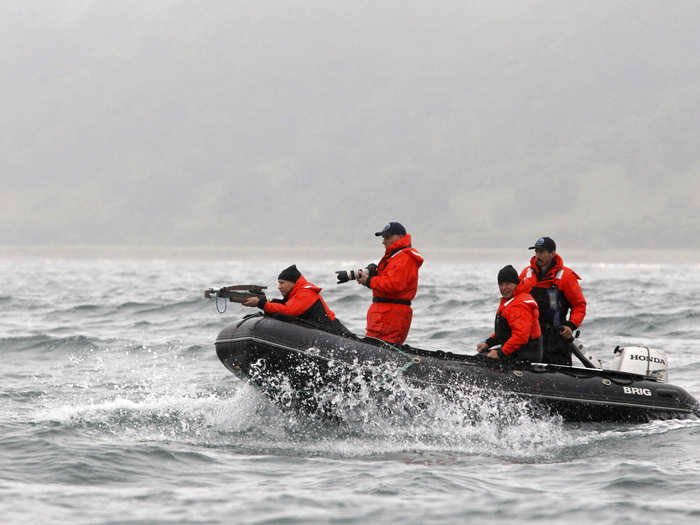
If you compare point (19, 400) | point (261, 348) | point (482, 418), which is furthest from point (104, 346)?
point (482, 418)

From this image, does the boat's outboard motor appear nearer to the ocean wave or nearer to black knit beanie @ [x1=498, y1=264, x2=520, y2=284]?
black knit beanie @ [x1=498, y1=264, x2=520, y2=284]

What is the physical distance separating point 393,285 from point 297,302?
1.07 metres

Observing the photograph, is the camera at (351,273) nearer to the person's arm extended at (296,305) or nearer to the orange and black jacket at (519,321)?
the person's arm extended at (296,305)

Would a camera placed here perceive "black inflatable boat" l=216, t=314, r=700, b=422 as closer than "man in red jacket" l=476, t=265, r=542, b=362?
Yes

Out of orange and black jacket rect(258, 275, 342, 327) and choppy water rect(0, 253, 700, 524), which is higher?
orange and black jacket rect(258, 275, 342, 327)

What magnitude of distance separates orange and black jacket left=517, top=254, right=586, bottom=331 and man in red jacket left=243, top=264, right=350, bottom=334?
227 centimetres

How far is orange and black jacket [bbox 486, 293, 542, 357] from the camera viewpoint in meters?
10.2

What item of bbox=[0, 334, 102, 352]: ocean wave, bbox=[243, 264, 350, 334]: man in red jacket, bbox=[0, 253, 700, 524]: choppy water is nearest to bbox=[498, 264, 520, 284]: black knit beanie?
bbox=[0, 253, 700, 524]: choppy water

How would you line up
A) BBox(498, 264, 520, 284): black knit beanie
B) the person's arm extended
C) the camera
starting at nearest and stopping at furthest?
Result: the camera < the person's arm extended < BBox(498, 264, 520, 284): black knit beanie

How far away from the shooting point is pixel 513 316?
1022cm

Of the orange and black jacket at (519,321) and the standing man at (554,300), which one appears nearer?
the orange and black jacket at (519,321)

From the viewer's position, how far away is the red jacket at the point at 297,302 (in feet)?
33.2

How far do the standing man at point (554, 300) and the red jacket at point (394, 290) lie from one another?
1.34 meters

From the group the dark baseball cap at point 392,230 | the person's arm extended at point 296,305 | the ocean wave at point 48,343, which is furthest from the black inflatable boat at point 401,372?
the ocean wave at point 48,343
